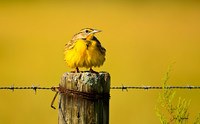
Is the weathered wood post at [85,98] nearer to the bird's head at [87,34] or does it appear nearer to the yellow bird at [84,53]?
the yellow bird at [84,53]


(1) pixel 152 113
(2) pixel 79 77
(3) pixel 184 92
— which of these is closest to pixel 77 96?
(2) pixel 79 77

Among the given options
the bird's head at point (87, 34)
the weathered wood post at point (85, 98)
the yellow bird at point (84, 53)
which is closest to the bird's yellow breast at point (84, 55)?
the yellow bird at point (84, 53)

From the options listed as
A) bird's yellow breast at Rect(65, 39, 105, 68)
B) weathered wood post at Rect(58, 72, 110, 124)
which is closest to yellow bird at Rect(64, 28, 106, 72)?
bird's yellow breast at Rect(65, 39, 105, 68)

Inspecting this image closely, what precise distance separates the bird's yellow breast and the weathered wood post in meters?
1.03

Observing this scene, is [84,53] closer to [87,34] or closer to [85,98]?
[87,34]

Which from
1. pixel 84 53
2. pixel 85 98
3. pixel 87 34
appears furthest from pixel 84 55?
pixel 85 98

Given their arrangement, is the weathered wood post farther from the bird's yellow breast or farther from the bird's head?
the bird's head

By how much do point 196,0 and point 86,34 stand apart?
3947 centimetres

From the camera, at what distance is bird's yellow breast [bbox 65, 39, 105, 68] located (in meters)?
4.44

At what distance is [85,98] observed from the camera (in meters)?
3.37

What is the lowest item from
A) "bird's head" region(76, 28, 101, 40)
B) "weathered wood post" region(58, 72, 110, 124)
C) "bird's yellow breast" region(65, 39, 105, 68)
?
"weathered wood post" region(58, 72, 110, 124)

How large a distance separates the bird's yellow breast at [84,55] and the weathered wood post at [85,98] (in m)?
1.03

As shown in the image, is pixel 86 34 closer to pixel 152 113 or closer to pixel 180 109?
pixel 180 109

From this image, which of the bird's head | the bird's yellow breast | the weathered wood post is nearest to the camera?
the weathered wood post
